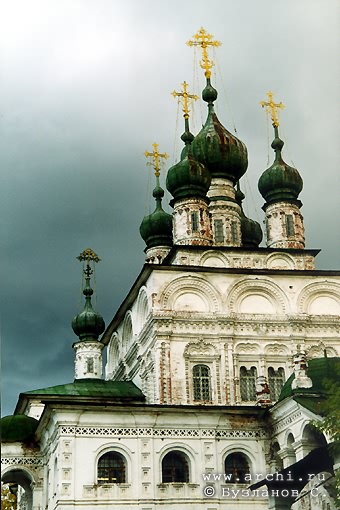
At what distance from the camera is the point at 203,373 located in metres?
22.9

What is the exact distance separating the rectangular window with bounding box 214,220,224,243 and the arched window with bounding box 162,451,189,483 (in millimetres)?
9091

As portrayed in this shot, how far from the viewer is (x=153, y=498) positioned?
18688mm

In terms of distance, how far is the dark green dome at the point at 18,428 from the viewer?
22.3 meters

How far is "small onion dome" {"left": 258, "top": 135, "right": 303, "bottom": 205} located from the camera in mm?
27766

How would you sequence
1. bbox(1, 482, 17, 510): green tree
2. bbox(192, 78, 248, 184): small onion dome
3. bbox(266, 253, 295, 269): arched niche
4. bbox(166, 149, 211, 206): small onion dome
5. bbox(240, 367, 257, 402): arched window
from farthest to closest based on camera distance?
bbox(192, 78, 248, 184): small onion dome
bbox(166, 149, 211, 206): small onion dome
bbox(266, 253, 295, 269): arched niche
bbox(240, 367, 257, 402): arched window
bbox(1, 482, 17, 510): green tree

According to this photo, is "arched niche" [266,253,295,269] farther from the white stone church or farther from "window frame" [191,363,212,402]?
"window frame" [191,363,212,402]

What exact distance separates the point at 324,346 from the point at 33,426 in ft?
30.6

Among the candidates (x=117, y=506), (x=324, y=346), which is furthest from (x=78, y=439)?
(x=324, y=346)

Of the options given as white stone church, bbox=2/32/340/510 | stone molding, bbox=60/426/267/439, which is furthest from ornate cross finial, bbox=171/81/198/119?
stone molding, bbox=60/426/267/439

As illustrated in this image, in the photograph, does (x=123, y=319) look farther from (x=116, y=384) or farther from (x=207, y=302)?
A: (x=207, y=302)

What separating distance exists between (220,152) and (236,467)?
12.2 metres

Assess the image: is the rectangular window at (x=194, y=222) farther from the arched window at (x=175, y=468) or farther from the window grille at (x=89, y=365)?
the arched window at (x=175, y=468)

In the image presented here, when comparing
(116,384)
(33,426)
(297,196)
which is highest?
(297,196)

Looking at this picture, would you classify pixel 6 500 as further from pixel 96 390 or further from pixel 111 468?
pixel 96 390
